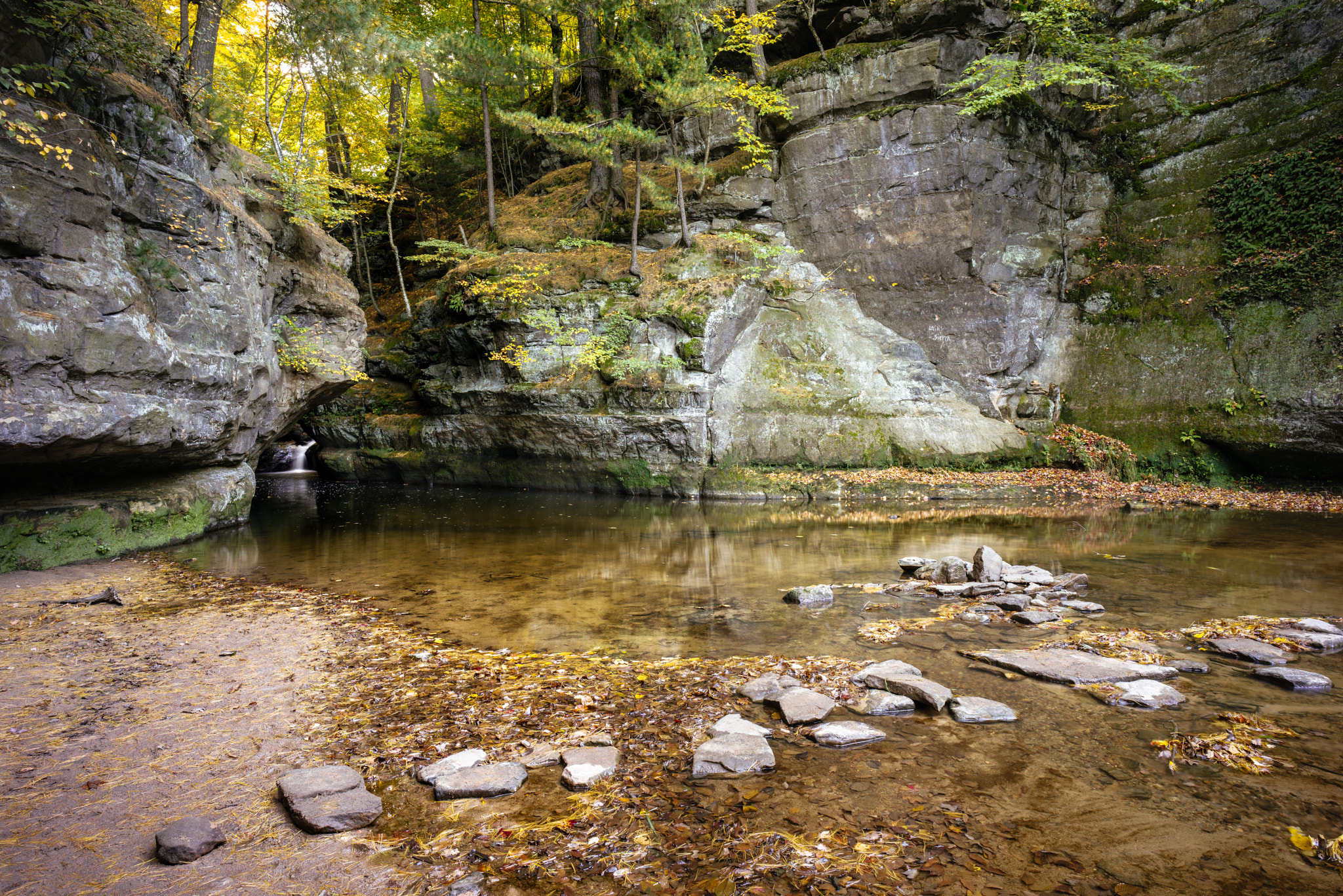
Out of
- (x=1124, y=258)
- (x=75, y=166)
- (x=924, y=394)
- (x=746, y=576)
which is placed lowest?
(x=746, y=576)

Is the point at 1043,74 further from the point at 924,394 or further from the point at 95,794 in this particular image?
the point at 95,794

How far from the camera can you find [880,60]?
57.5ft

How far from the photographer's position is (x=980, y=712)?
11.8 ft

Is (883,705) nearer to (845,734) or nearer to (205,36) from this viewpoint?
(845,734)

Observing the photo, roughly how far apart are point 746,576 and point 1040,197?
1657 cm

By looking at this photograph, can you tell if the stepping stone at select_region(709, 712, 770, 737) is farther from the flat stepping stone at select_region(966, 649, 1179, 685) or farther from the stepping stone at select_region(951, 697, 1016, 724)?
the flat stepping stone at select_region(966, 649, 1179, 685)

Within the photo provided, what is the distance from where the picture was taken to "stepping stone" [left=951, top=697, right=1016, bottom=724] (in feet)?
11.7

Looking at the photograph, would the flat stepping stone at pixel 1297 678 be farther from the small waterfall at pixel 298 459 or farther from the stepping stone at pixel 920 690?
the small waterfall at pixel 298 459

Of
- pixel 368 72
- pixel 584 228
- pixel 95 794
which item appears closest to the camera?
pixel 95 794

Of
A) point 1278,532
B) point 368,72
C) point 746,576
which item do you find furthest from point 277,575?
point 1278,532

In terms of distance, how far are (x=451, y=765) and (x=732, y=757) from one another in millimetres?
1424

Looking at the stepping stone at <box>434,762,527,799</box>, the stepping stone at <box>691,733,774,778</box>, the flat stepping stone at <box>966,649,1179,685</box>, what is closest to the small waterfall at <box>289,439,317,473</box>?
the stepping stone at <box>434,762,527,799</box>

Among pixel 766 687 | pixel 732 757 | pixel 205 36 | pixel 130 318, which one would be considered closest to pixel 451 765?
pixel 732 757

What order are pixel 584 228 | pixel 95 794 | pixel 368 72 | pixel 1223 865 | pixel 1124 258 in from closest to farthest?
pixel 1223 865 → pixel 95 794 → pixel 368 72 → pixel 1124 258 → pixel 584 228
